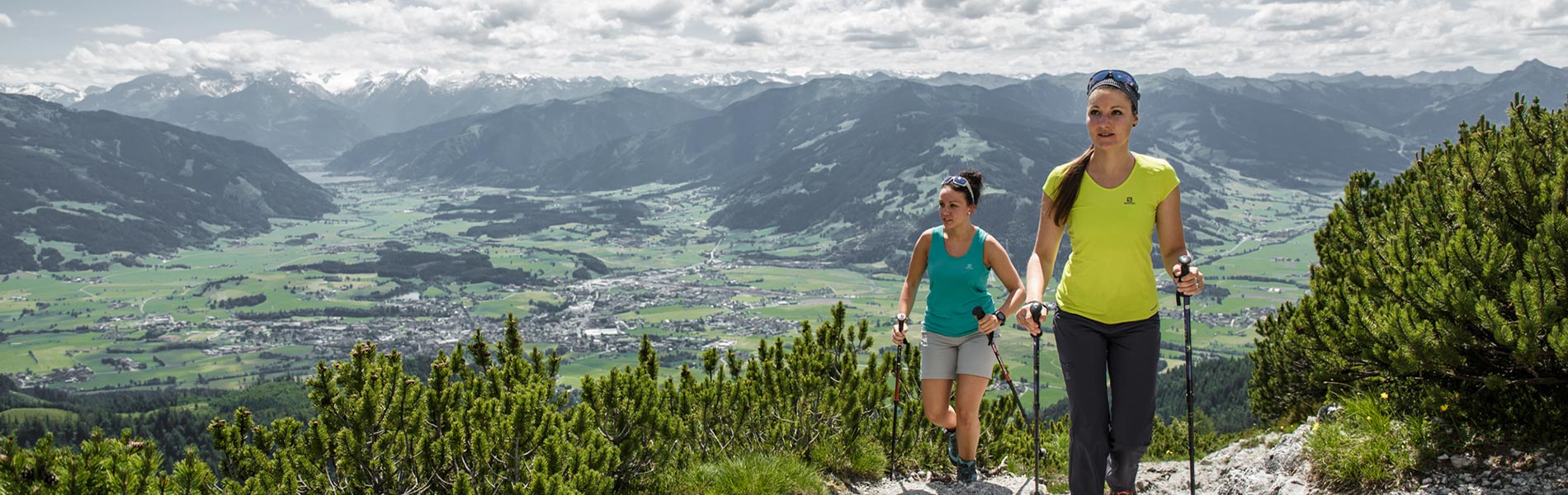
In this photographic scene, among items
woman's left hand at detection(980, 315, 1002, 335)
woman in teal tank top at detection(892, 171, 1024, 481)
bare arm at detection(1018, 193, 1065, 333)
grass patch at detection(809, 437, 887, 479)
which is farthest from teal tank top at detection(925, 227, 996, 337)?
grass patch at detection(809, 437, 887, 479)

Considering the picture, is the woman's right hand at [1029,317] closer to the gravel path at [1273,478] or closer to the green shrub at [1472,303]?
the green shrub at [1472,303]

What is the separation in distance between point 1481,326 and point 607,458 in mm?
6327

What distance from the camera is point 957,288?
724cm

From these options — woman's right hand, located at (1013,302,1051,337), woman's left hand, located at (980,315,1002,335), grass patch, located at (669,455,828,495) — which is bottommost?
grass patch, located at (669,455,828,495)

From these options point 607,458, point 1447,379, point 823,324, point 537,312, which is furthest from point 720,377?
point 537,312

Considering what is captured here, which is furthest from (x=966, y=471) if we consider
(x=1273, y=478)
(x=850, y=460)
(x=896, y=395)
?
(x=1273, y=478)

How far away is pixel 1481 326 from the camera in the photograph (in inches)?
229

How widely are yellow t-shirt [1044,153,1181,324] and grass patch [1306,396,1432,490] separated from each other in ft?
9.09

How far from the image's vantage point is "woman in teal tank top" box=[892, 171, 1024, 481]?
283 inches

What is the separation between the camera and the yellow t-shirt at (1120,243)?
506cm

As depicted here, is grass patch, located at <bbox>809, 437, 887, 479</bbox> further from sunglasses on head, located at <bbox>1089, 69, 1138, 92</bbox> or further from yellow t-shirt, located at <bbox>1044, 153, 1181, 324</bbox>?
sunglasses on head, located at <bbox>1089, 69, 1138, 92</bbox>

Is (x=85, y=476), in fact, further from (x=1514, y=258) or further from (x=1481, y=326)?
(x=1514, y=258)

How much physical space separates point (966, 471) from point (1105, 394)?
3196 mm

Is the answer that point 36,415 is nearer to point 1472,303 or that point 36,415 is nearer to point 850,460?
point 850,460
